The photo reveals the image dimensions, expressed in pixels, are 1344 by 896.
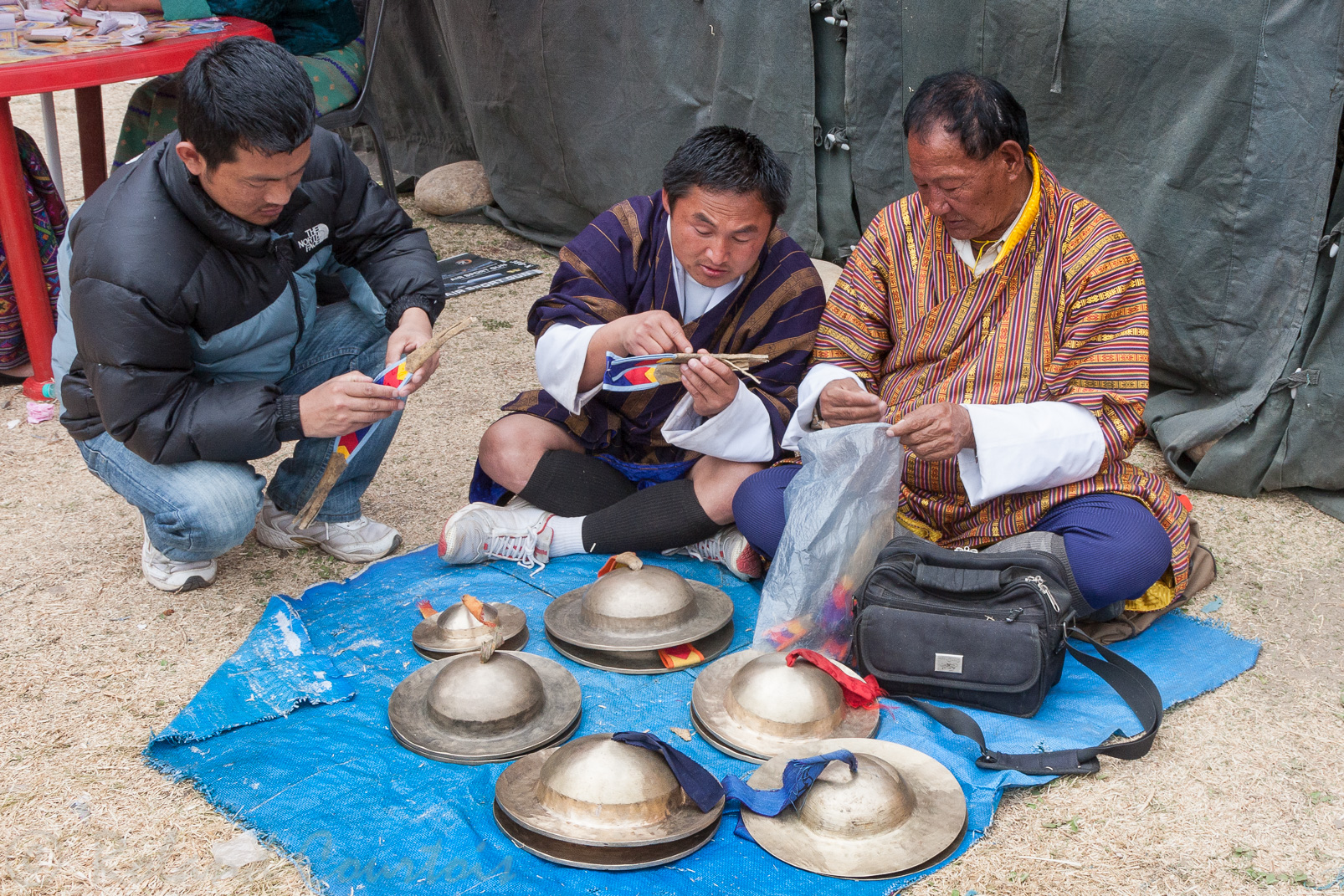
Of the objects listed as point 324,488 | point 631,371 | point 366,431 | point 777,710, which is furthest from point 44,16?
point 777,710

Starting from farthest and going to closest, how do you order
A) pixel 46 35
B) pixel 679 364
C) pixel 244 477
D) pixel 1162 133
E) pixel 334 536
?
pixel 46 35 → pixel 1162 133 → pixel 334 536 → pixel 244 477 → pixel 679 364

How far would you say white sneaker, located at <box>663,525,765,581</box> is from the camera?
3.44 metres

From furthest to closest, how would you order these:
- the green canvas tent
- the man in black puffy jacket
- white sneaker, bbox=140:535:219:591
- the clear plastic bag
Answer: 1. the green canvas tent
2. white sneaker, bbox=140:535:219:591
3. the clear plastic bag
4. the man in black puffy jacket

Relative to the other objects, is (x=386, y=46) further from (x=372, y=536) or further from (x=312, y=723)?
(x=312, y=723)

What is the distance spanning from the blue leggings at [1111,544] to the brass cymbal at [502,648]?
142cm

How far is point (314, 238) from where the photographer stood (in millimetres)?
3400

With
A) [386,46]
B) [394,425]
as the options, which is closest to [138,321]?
[394,425]

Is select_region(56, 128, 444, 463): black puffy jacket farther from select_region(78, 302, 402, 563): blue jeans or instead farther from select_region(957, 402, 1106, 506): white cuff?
select_region(957, 402, 1106, 506): white cuff

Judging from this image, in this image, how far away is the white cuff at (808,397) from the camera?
317 cm

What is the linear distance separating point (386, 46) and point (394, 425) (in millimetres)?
4995

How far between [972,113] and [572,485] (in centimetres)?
161

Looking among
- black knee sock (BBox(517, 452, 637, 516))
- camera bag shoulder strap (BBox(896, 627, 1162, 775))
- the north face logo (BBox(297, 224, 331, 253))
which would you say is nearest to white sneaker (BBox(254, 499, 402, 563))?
black knee sock (BBox(517, 452, 637, 516))

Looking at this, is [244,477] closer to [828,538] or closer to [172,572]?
[172,572]

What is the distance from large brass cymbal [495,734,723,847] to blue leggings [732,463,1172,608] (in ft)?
3.85
